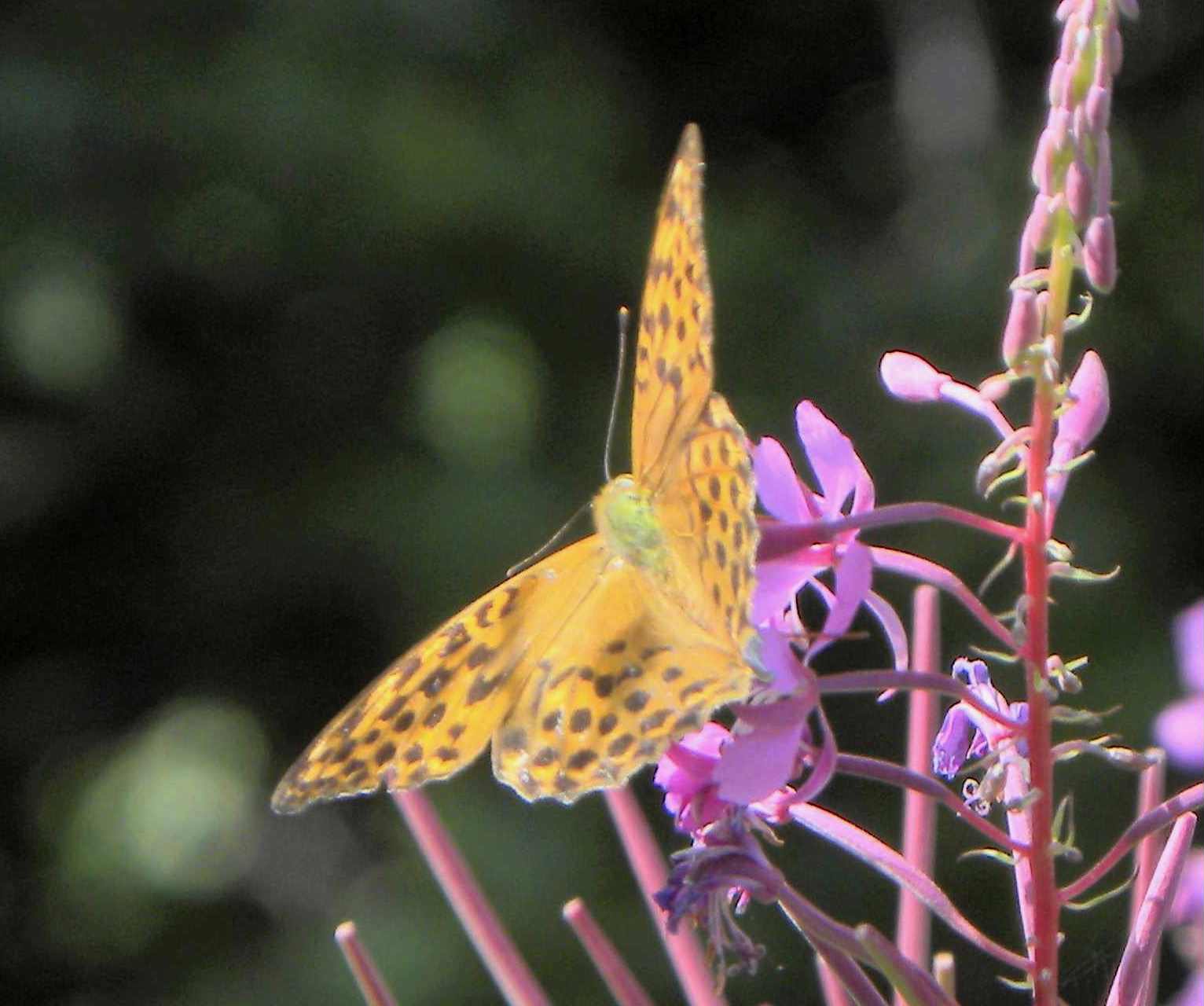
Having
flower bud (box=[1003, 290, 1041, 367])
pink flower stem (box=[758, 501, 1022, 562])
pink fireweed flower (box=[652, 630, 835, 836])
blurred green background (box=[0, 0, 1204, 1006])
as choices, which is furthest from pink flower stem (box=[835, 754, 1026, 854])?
blurred green background (box=[0, 0, 1204, 1006])

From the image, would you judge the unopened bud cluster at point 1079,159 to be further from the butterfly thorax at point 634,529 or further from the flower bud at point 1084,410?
the butterfly thorax at point 634,529

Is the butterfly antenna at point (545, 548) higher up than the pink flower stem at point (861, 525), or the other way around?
the butterfly antenna at point (545, 548)

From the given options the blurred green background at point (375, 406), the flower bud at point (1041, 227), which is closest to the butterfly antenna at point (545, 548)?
the flower bud at point (1041, 227)

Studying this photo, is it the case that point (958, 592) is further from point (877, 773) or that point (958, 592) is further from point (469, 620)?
point (469, 620)

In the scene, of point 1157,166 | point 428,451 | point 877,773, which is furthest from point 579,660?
point 1157,166

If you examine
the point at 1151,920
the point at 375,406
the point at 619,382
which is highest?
the point at 375,406

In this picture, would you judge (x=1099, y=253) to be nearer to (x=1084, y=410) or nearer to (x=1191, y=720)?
(x=1084, y=410)

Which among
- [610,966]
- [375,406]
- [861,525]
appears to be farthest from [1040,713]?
[375,406]
